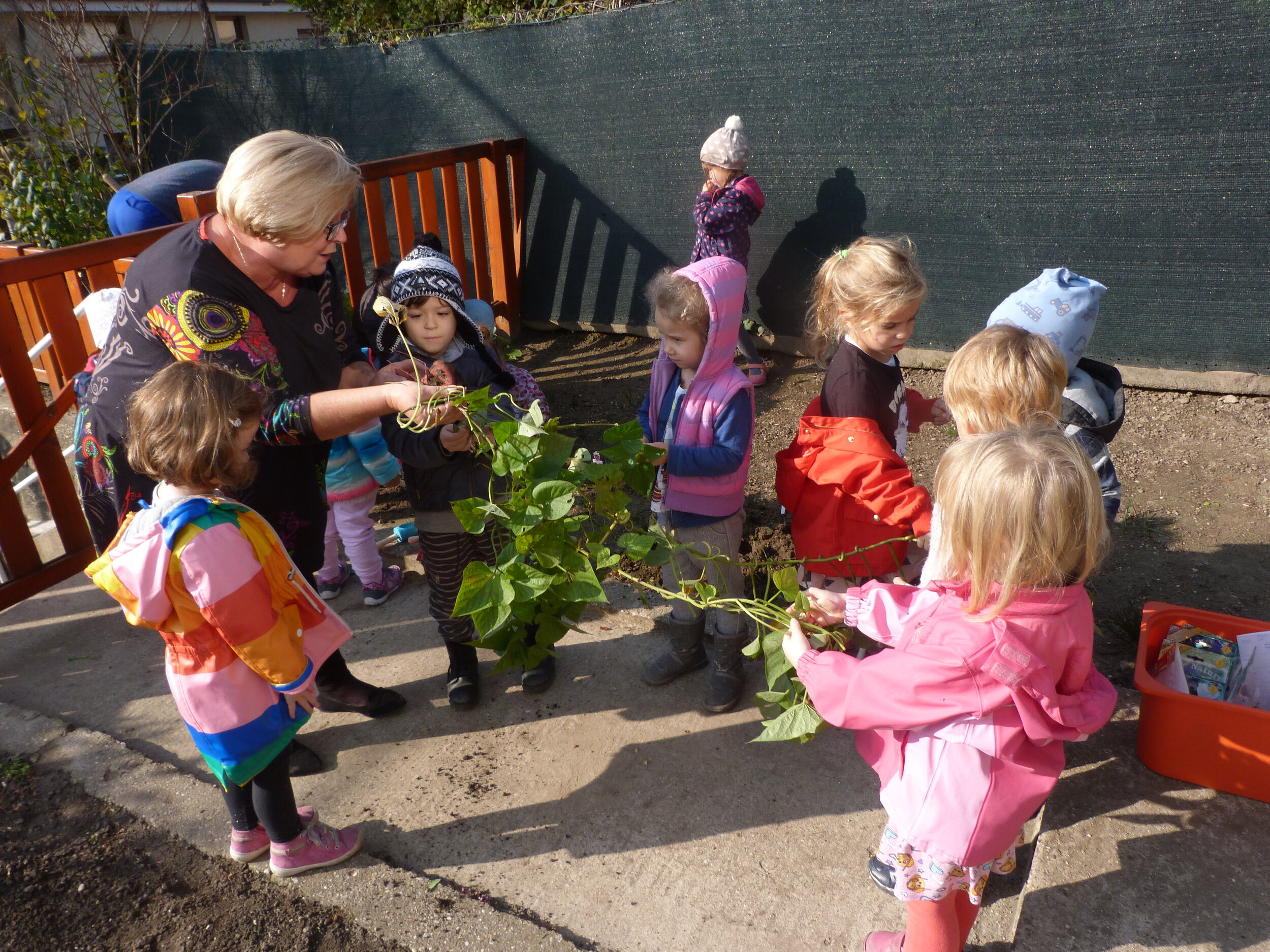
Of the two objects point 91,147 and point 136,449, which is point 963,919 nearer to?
point 136,449

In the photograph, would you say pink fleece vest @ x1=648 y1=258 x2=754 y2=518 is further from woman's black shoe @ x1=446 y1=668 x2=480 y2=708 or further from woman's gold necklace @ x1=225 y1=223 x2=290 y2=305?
woman's gold necklace @ x1=225 y1=223 x2=290 y2=305

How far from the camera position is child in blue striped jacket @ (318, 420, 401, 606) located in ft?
11.8

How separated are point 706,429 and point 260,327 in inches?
53.1

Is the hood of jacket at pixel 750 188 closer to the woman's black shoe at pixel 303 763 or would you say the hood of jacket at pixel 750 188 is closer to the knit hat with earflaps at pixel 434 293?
the knit hat with earflaps at pixel 434 293

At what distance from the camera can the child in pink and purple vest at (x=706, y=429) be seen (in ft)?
8.68

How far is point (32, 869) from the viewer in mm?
2527

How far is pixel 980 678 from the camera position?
1.71 meters

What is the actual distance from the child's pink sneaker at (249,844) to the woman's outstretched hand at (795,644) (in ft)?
4.90

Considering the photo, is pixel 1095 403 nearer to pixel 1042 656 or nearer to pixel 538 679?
pixel 1042 656

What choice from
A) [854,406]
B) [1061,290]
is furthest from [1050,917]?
[1061,290]

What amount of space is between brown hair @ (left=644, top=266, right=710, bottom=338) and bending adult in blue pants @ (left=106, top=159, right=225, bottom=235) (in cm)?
265

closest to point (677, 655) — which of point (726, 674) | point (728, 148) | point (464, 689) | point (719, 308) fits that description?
point (726, 674)

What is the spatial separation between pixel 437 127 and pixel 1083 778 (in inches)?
244

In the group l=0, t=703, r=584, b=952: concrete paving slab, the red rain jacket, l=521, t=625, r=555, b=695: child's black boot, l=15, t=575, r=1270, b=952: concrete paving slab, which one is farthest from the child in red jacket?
l=0, t=703, r=584, b=952: concrete paving slab
